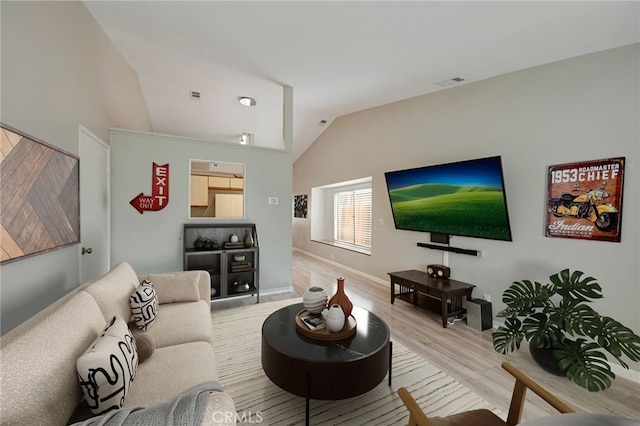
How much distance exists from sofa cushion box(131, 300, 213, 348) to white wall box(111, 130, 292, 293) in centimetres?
144

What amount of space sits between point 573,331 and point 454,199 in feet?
5.48

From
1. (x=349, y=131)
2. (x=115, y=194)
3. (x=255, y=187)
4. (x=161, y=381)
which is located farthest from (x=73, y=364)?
(x=349, y=131)

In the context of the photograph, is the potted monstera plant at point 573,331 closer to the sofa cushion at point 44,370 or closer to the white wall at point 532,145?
the white wall at point 532,145

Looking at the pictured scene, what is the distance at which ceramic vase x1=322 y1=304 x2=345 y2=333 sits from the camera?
1.87 metres

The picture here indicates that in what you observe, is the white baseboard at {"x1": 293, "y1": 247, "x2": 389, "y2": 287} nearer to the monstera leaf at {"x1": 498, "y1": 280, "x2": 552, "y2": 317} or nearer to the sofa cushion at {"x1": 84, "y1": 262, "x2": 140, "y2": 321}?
the monstera leaf at {"x1": 498, "y1": 280, "x2": 552, "y2": 317}

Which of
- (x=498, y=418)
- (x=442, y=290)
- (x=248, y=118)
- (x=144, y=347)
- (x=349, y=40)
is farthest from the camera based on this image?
(x=248, y=118)

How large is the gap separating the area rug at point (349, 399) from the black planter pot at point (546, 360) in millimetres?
849

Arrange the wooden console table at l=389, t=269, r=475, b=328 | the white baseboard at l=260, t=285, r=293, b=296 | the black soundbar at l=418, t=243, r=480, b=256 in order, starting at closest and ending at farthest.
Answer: the wooden console table at l=389, t=269, r=475, b=328 < the black soundbar at l=418, t=243, r=480, b=256 < the white baseboard at l=260, t=285, r=293, b=296

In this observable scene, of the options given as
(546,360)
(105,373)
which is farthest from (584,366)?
(105,373)

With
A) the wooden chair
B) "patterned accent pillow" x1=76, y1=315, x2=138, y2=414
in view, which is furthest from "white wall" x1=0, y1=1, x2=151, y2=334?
the wooden chair

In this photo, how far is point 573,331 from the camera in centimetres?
218

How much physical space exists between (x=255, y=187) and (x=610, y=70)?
4.01 m

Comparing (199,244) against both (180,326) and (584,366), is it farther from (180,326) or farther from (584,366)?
(584,366)

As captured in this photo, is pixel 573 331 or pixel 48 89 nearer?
pixel 48 89
